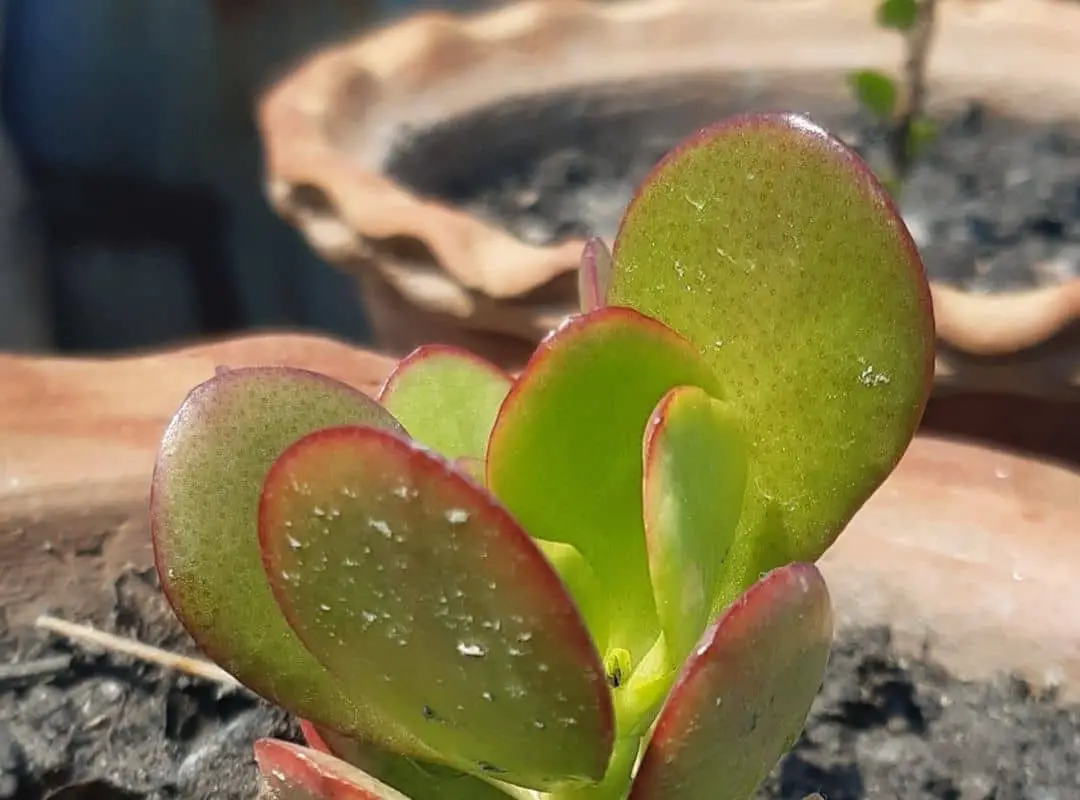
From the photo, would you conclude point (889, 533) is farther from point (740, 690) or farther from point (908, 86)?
point (908, 86)

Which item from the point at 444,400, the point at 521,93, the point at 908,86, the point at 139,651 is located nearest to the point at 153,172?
the point at 521,93

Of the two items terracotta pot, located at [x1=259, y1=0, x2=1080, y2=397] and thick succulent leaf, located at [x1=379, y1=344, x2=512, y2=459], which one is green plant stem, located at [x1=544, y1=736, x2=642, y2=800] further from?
terracotta pot, located at [x1=259, y1=0, x2=1080, y2=397]

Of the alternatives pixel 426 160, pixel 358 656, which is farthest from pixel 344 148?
pixel 358 656

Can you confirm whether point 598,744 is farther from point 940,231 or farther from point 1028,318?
point 940,231

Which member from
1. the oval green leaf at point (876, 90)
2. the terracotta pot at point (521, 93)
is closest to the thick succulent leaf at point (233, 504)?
the terracotta pot at point (521, 93)

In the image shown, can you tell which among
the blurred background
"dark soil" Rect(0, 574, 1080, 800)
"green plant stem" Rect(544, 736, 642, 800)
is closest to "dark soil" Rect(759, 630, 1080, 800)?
"dark soil" Rect(0, 574, 1080, 800)

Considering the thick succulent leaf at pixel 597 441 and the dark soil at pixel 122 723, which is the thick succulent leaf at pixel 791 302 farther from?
the dark soil at pixel 122 723
